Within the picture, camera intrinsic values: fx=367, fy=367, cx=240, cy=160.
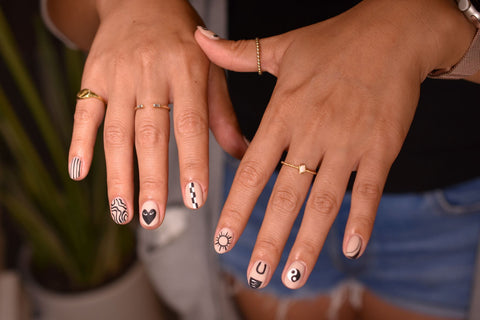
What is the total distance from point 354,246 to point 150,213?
315mm

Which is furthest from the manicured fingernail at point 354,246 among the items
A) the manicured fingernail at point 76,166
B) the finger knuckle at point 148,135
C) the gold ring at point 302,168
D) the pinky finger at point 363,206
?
the manicured fingernail at point 76,166

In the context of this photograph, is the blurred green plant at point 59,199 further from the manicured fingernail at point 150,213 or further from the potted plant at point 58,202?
the manicured fingernail at point 150,213

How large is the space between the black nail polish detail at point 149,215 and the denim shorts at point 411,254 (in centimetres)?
39

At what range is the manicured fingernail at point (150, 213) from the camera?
570mm

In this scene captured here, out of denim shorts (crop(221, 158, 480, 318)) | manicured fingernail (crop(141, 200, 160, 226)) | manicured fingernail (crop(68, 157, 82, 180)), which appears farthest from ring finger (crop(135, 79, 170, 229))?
denim shorts (crop(221, 158, 480, 318))

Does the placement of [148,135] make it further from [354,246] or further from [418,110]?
[418,110]

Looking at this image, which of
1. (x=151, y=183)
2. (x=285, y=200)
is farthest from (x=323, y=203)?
(x=151, y=183)

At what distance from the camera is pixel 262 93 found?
2.53ft

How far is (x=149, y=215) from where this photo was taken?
57 cm

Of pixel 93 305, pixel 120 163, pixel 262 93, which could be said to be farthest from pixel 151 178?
pixel 93 305

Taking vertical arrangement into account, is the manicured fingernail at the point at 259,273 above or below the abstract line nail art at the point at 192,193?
below

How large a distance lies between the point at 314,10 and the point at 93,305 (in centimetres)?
117

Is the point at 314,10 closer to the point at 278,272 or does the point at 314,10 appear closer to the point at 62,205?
the point at 278,272

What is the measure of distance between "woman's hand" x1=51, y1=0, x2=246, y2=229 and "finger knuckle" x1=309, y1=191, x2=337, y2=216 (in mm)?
174
